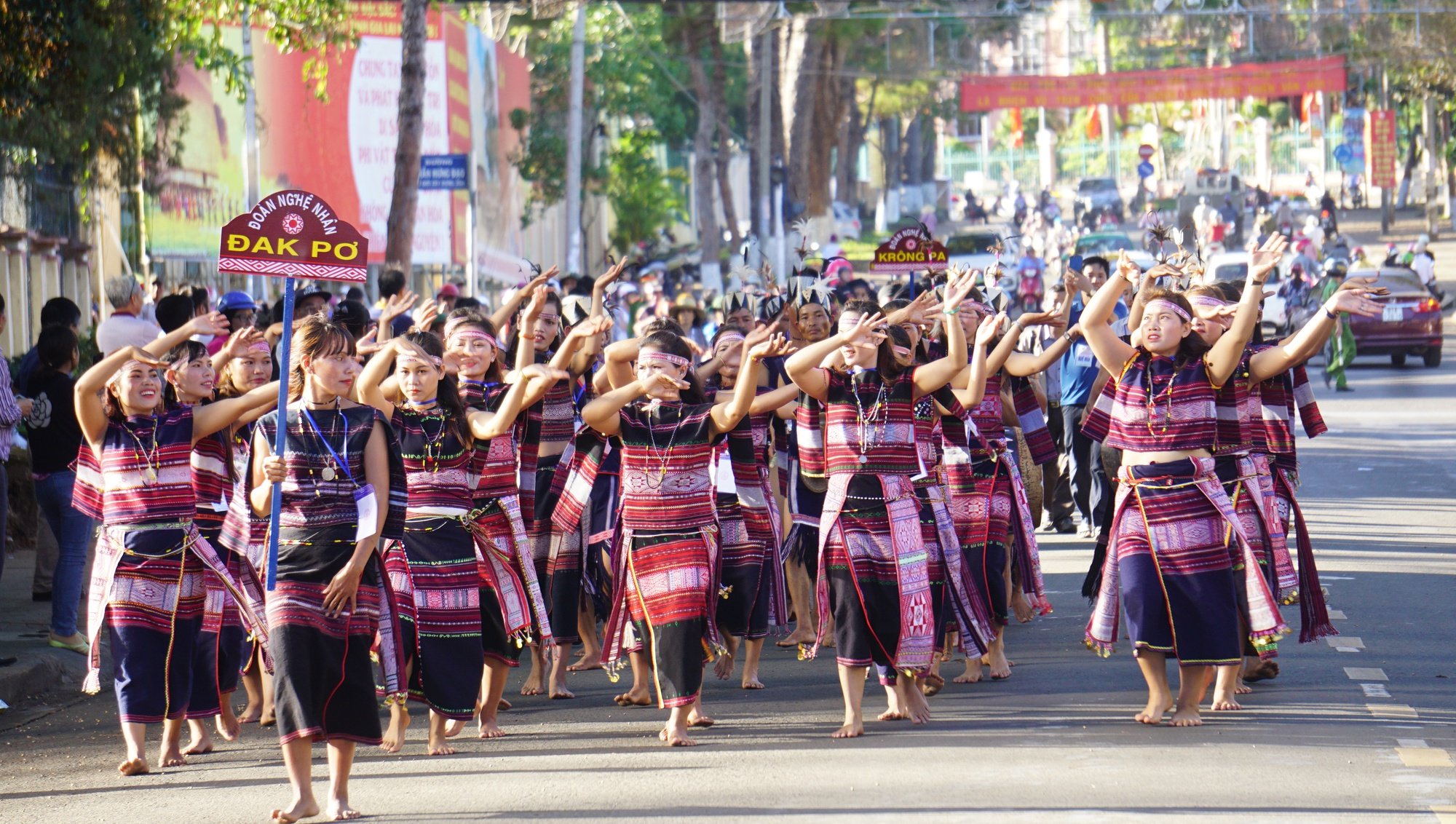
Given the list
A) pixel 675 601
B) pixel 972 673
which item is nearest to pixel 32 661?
pixel 675 601

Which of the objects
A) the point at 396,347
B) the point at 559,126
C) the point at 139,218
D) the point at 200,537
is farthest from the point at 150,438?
the point at 559,126

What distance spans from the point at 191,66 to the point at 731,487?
18359mm

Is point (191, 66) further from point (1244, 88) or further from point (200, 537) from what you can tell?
point (1244, 88)

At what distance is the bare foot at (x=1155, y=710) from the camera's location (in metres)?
7.82

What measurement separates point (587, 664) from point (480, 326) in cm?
218

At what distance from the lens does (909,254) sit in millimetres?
11836

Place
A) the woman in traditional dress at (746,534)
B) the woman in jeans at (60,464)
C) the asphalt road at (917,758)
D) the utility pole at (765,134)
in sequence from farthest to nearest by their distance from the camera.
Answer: the utility pole at (765,134) < the woman in jeans at (60,464) < the woman in traditional dress at (746,534) < the asphalt road at (917,758)

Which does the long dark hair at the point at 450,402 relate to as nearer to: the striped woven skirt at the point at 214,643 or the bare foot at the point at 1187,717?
the striped woven skirt at the point at 214,643

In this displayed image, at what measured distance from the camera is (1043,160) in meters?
106

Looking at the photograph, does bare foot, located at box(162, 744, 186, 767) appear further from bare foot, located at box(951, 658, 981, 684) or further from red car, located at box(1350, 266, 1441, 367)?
red car, located at box(1350, 266, 1441, 367)

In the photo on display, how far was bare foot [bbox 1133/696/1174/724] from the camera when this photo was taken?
7.82m

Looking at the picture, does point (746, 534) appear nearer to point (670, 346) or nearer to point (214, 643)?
point (670, 346)

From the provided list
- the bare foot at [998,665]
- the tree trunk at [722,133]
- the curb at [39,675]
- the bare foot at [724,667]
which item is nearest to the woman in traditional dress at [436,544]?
the bare foot at [724,667]

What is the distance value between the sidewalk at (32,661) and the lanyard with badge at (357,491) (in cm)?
345
